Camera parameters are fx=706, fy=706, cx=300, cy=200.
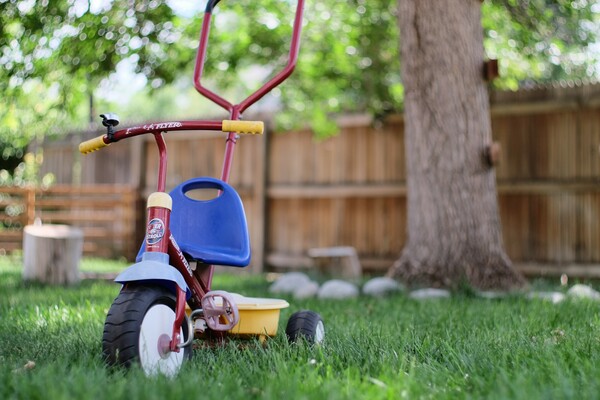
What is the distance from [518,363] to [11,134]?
19.7ft

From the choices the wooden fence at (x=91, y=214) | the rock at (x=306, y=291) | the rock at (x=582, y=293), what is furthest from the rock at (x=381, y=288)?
the wooden fence at (x=91, y=214)

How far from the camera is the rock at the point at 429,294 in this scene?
472cm

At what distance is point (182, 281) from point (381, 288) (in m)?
2.95

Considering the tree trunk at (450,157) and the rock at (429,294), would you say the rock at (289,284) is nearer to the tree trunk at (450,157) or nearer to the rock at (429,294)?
the tree trunk at (450,157)

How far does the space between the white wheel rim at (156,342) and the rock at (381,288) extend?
290cm

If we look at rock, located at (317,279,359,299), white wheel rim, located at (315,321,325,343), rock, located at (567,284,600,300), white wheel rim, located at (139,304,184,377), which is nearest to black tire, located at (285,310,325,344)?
white wheel rim, located at (315,321,325,343)

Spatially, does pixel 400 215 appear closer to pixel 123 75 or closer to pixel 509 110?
pixel 509 110

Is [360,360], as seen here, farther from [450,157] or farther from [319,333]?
[450,157]

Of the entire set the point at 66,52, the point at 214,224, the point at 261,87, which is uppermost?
the point at 66,52

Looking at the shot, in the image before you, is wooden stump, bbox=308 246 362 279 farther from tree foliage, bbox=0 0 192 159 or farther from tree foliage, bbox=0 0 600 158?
tree foliage, bbox=0 0 192 159

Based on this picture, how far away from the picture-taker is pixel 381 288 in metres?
5.12

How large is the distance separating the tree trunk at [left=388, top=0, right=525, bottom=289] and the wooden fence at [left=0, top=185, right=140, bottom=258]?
16.9 feet

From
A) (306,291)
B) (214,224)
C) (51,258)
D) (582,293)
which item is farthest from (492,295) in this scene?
(51,258)

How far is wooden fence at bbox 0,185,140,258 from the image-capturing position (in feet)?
31.4
